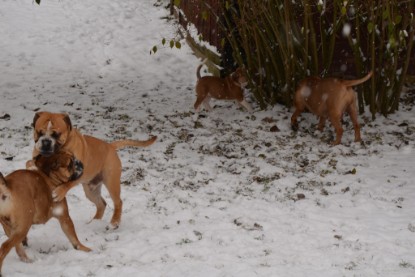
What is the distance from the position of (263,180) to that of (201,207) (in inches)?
49.4

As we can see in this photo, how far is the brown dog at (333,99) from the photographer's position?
8055 mm

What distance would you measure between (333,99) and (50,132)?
4.97 metres

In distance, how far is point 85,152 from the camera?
498 cm

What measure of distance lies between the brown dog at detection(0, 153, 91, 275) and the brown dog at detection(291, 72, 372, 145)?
4770 millimetres

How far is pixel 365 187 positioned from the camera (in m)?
6.61

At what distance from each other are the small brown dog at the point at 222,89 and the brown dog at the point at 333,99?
147cm

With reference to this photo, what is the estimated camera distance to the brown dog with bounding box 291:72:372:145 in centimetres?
805

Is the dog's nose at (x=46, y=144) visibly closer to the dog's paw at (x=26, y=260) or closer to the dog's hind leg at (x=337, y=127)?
the dog's paw at (x=26, y=260)

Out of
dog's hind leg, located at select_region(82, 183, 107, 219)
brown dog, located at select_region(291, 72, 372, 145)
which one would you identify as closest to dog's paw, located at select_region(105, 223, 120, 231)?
dog's hind leg, located at select_region(82, 183, 107, 219)

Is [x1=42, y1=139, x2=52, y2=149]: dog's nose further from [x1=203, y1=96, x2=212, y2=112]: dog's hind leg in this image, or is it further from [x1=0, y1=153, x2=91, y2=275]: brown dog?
[x1=203, y1=96, x2=212, y2=112]: dog's hind leg

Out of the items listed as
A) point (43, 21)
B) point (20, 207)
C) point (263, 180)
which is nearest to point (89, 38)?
point (43, 21)

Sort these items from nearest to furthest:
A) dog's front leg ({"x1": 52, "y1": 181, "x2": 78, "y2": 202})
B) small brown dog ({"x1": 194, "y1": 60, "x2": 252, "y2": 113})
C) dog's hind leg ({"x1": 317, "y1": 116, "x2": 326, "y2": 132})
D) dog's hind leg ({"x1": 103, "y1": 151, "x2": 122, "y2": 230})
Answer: dog's front leg ({"x1": 52, "y1": 181, "x2": 78, "y2": 202})
dog's hind leg ({"x1": 103, "y1": 151, "x2": 122, "y2": 230})
dog's hind leg ({"x1": 317, "y1": 116, "x2": 326, "y2": 132})
small brown dog ({"x1": 194, "y1": 60, "x2": 252, "y2": 113})

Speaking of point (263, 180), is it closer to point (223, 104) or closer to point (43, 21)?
point (223, 104)

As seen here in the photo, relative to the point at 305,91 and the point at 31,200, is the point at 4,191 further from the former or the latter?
the point at 305,91
